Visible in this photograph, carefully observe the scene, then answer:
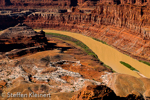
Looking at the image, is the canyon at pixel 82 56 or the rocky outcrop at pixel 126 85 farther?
the canyon at pixel 82 56

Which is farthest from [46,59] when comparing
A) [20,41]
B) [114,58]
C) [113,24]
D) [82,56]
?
[113,24]

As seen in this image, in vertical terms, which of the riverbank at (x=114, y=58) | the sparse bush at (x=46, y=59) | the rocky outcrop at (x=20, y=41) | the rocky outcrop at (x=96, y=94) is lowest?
the riverbank at (x=114, y=58)

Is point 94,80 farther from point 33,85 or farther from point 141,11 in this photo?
point 141,11

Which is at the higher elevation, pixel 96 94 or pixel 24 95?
pixel 96 94

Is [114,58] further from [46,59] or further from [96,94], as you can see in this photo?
[96,94]

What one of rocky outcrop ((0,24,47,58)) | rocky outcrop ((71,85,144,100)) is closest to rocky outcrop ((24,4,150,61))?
rocky outcrop ((0,24,47,58))

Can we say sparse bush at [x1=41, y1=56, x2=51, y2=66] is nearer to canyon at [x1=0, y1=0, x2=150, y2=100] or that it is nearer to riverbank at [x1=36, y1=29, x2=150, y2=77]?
canyon at [x1=0, y1=0, x2=150, y2=100]

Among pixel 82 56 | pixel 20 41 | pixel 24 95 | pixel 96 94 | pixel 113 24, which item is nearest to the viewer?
pixel 96 94

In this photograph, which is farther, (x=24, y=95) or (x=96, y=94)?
(x=24, y=95)

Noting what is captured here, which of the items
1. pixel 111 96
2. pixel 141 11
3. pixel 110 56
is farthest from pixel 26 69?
pixel 141 11

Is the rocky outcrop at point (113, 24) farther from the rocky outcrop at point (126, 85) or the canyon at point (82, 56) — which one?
the rocky outcrop at point (126, 85)

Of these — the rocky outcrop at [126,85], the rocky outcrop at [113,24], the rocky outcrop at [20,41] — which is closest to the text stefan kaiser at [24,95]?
the rocky outcrop at [126,85]
